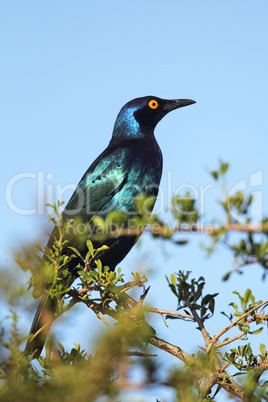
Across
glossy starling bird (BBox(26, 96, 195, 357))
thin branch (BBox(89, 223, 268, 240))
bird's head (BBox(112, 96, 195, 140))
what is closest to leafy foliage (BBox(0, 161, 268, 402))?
thin branch (BBox(89, 223, 268, 240))

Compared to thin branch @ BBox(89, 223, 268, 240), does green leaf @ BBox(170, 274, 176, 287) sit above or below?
below

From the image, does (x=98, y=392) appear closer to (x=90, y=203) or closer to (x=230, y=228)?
(x=230, y=228)

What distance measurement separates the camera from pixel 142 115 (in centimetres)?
664

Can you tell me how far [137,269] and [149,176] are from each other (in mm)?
3205

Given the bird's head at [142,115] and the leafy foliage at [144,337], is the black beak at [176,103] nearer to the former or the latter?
the bird's head at [142,115]

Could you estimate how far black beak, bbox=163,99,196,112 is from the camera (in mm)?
6883

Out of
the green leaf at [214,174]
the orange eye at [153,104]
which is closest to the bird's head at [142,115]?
the orange eye at [153,104]

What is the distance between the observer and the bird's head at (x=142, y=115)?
6.51 meters

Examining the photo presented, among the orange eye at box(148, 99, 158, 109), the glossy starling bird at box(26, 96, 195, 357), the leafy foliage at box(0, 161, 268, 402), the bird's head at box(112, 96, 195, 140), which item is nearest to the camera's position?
the leafy foliage at box(0, 161, 268, 402)

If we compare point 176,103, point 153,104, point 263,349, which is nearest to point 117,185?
point 153,104

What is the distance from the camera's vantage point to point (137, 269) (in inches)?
102

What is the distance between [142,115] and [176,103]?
532 millimetres

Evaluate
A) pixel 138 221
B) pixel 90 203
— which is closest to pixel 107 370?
pixel 138 221

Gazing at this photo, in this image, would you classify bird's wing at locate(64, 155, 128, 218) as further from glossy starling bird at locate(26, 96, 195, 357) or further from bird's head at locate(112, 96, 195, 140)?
bird's head at locate(112, 96, 195, 140)
